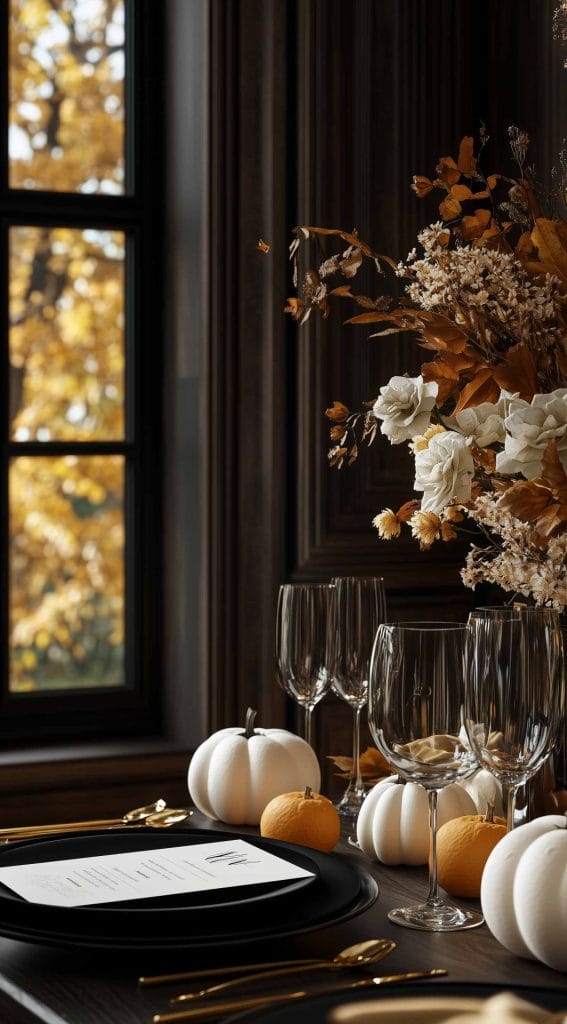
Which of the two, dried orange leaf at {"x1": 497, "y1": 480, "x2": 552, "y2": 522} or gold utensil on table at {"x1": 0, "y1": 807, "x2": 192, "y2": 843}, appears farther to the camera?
gold utensil on table at {"x1": 0, "y1": 807, "x2": 192, "y2": 843}

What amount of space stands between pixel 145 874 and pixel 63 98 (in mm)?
2332

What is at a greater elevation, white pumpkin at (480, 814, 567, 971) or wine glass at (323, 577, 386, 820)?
wine glass at (323, 577, 386, 820)

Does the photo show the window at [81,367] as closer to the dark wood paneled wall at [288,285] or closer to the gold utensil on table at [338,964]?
the dark wood paneled wall at [288,285]

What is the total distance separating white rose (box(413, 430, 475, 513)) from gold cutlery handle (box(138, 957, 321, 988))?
39cm

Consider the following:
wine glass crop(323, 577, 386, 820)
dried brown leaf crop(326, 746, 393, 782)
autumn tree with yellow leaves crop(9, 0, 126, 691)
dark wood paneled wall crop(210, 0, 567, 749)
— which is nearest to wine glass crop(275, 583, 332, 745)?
wine glass crop(323, 577, 386, 820)

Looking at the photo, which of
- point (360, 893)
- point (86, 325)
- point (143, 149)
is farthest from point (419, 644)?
point (86, 325)

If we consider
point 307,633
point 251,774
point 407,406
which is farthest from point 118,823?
point 407,406

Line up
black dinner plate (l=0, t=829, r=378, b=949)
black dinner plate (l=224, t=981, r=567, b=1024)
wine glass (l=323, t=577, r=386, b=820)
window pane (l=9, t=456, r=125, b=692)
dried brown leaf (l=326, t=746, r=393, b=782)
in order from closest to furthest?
black dinner plate (l=224, t=981, r=567, b=1024), black dinner plate (l=0, t=829, r=378, b=949), wine glass (l=323, t=577, r=386, b=820), dried brown leaf (l=326, t=746, r=393, b=782), window pane (l=9, t=456, r=125, b=692)

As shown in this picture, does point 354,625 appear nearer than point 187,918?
No

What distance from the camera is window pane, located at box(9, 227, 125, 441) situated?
290 cm

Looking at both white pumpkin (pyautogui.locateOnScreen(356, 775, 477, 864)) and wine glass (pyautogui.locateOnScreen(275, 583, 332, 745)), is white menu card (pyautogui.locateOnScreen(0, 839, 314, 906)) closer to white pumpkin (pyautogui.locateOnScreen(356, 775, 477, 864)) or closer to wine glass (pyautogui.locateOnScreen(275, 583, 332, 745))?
white pumpkin (pyautogui.locateOnScreen(356, 775, 477, 864))

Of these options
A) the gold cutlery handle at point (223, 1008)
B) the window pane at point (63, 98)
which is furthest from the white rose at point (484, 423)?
the window pane at point (63, 98)

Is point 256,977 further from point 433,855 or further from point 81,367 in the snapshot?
point 81,367

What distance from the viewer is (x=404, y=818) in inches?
44.5
